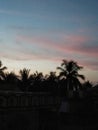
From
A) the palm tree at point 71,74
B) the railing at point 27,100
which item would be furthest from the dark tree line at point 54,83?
the railing at point 27,100

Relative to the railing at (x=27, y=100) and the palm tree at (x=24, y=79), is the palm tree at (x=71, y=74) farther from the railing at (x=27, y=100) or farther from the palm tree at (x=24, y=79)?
the railing at (x=27, y=100)

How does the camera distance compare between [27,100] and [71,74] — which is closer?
[27,100]

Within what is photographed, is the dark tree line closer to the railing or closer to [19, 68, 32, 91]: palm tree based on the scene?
[19, 68, 32, 91]: palm tree

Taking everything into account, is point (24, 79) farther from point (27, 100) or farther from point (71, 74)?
point (27, 100)

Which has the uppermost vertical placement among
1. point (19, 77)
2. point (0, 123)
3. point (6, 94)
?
point (19, 77)

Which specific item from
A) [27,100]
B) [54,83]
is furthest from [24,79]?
[27,100]

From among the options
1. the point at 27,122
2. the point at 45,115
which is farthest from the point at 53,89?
the point at 27,122

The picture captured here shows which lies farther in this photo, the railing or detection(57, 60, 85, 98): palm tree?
detection(57, 60, 85, 98): palm tree

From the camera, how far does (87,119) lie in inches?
1676

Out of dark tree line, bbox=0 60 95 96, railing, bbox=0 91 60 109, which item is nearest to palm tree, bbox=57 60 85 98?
dark tree line, bbox=0 60 95 96

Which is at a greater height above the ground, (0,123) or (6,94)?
(6,94)

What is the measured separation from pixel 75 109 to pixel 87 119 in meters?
3.66

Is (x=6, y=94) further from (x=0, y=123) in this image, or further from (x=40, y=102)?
(x=40, y=102)

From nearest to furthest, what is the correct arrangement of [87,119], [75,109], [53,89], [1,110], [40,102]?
1. [1,110]
2. [40,102]
3. [87,119]
4. [75,109]
5. [53,89]
